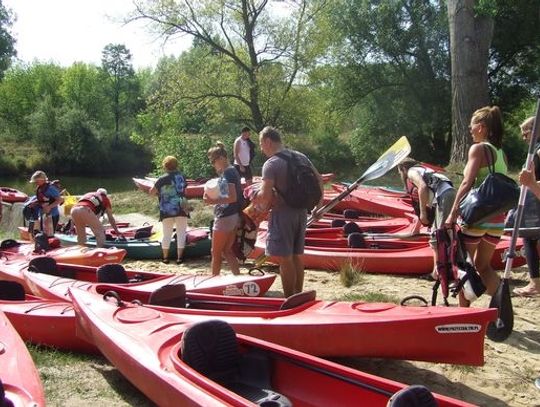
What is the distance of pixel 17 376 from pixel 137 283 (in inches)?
99.5

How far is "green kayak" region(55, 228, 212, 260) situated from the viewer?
8539 mm

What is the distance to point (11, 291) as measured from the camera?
5250 mm

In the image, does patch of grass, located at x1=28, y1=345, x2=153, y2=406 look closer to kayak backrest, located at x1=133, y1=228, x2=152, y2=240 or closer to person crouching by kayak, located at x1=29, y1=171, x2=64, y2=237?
kayak backrest, located at x1=133, y1=228, x2=152, y2=240

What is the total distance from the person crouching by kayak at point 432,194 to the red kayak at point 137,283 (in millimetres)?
1715

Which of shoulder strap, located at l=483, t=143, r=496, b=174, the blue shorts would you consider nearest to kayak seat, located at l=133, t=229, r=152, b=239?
the blue shorts

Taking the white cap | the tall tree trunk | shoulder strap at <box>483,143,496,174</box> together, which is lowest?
the white cap

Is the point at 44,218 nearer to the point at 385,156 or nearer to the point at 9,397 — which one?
the point at 385,156

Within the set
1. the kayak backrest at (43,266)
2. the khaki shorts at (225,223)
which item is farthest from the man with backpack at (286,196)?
the kayak backrest at (43,266)

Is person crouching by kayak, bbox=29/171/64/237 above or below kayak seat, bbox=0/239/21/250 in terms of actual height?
above

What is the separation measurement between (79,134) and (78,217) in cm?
3386

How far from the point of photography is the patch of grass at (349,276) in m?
6.27

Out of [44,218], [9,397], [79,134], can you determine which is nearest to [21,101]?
[79,134]

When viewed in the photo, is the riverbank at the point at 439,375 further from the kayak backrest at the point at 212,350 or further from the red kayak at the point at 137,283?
the red kayak at the point at 137,283

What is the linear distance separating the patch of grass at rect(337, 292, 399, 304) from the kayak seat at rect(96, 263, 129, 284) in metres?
2.30
